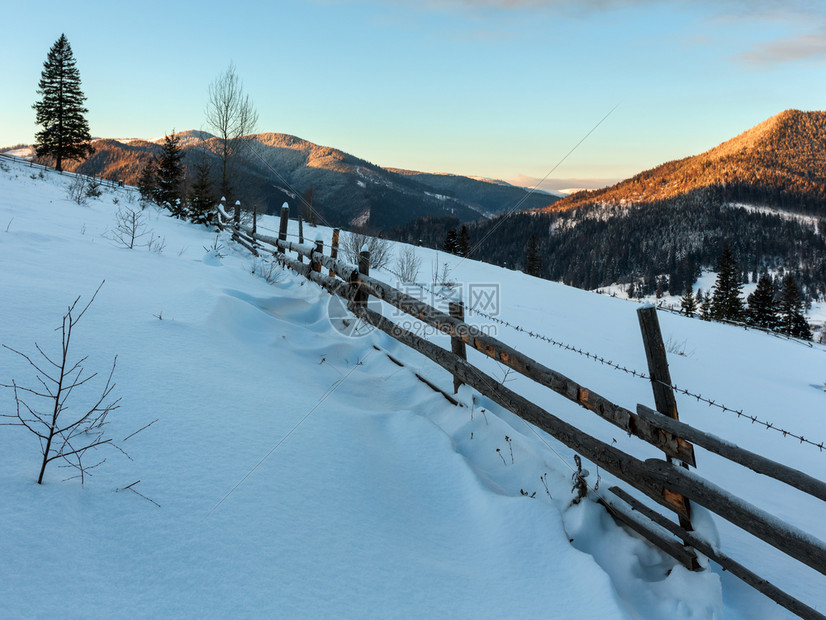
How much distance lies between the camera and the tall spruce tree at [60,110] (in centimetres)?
3409

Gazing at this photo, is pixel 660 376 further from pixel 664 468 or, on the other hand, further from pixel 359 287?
pixel 359 287

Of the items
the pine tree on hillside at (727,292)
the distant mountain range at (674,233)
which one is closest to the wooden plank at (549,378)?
the pine tree on hillside at (727,292)

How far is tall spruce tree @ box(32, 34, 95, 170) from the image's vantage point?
34094 mm

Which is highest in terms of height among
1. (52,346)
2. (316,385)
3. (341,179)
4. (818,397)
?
(341,179)

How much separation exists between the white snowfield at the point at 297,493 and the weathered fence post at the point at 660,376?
15cm

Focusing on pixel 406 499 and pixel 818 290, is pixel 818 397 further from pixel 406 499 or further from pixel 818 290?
pixel 818 290

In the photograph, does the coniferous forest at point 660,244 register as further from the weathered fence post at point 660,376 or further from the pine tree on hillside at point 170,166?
the weathered fence post at point 660,376

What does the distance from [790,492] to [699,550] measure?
223cm

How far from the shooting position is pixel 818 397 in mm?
7508

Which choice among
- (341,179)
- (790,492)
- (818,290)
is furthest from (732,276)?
(341,179)

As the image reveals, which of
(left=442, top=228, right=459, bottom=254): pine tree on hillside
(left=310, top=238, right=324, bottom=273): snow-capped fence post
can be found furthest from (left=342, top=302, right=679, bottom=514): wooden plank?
(left=442, top=228, right=459, bottom=254): pine tree on hillside

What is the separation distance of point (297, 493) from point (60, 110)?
153ft

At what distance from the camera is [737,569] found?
2.27m

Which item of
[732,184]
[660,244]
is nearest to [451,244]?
[660,244]
